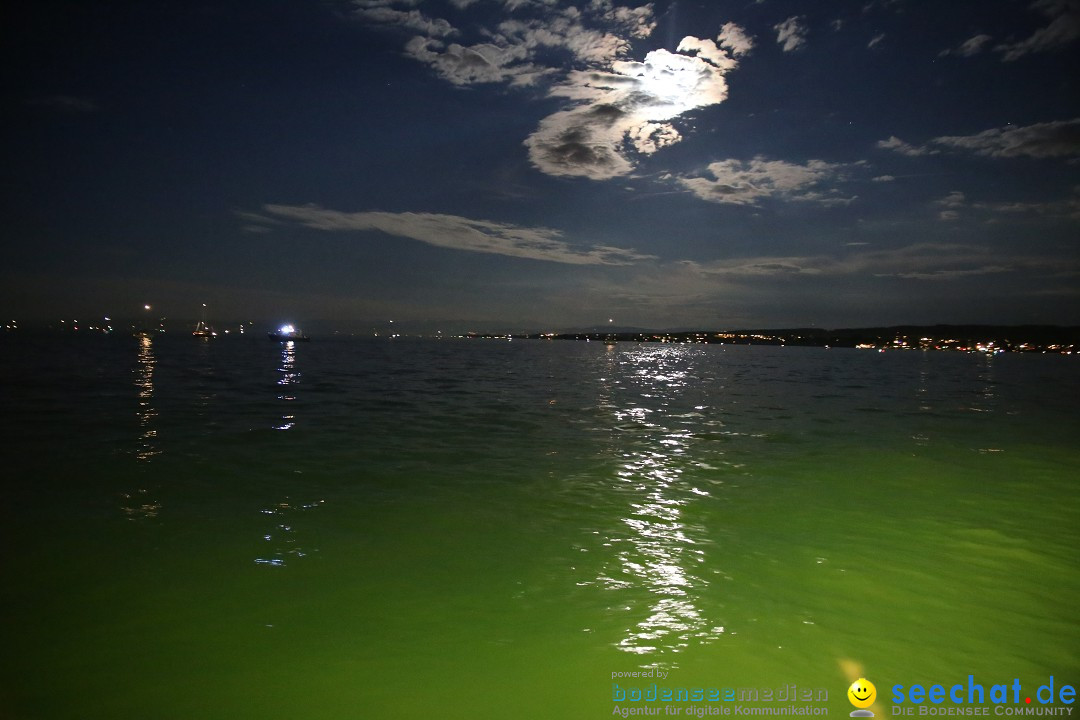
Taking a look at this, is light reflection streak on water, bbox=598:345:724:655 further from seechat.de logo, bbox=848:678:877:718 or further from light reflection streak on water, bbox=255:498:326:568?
light reflection streak on water, bbox=255:498:326:568

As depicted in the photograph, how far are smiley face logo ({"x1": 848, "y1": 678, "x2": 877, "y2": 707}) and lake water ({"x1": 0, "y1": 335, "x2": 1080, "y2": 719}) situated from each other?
10cm

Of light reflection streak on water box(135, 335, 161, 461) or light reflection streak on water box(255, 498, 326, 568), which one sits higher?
light reflection streak on water box(255, 498, 326, 568)

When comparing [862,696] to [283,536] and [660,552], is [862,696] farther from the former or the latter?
[283,536]

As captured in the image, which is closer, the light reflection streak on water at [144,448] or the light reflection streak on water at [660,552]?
the light reflection streak on water at [660,552]

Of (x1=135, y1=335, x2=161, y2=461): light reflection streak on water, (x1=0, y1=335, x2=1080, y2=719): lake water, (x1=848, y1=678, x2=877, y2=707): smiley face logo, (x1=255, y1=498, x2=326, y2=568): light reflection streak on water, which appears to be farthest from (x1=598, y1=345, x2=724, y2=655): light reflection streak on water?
(x1=135, y1=335, x2=161, y2=461): light reflection streak on water

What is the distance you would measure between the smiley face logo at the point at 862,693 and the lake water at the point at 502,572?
101 millimetres

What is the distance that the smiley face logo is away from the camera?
17.4ft

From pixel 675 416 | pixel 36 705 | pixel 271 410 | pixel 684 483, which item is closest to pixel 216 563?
pixel 36 705

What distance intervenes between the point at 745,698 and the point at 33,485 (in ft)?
47.8

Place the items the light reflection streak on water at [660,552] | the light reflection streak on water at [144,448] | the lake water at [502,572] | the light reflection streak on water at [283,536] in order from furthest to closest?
1. the light reflection streak on water at [144,448]
2. the light reflection streak on water at [283,536]
3. the light reflection streak on water at [660,552]
4. the lake water at [502,572]

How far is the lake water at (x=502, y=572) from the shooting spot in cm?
553

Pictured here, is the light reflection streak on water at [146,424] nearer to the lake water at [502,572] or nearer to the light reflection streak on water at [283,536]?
the lake water at [502,572]

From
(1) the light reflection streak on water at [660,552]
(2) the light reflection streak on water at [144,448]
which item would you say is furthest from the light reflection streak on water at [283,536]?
(1) the light reflection streak on water at [660,552]

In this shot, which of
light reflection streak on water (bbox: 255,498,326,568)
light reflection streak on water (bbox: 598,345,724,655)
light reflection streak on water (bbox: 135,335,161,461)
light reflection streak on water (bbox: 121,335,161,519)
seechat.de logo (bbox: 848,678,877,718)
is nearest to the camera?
seechat.de logo (bbox: 848,678,877,718)
